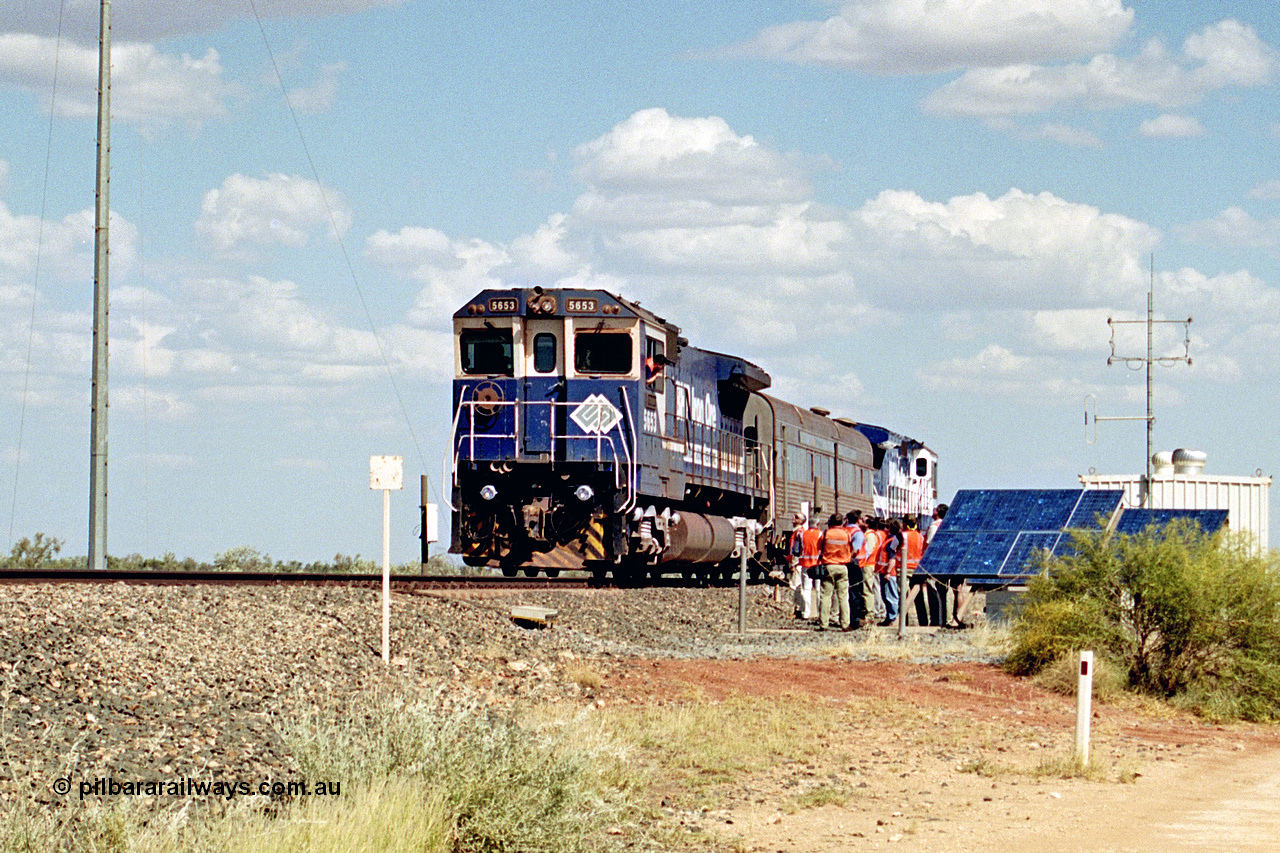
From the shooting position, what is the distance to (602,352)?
78.2ft

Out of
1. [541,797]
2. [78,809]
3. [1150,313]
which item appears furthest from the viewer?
[1150,313]

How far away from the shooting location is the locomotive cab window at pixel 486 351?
24.0m

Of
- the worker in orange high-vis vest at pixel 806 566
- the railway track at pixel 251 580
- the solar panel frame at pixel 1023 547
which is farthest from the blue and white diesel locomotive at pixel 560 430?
the solar panel frame at pixel 1023 547

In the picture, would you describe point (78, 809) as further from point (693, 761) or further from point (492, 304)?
point (492, 304)

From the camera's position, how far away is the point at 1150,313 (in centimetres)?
3109

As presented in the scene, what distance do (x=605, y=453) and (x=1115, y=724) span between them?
10.7 meters

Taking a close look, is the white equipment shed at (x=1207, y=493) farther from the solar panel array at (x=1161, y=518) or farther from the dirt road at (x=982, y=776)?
the dirt road at (x=982, y=776)

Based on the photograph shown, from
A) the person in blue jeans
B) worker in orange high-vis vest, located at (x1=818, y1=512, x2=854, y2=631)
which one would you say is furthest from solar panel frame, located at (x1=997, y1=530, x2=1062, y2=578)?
worker in orange high-vis vest, located at (x1=818, y1=512, x2=854, y2=631)

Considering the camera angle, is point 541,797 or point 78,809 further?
point 541,797

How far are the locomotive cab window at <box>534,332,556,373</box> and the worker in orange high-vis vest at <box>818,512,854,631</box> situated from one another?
4928 millimetres

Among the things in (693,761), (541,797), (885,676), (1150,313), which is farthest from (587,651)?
(1150,313)

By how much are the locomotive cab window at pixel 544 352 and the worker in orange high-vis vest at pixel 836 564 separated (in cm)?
493

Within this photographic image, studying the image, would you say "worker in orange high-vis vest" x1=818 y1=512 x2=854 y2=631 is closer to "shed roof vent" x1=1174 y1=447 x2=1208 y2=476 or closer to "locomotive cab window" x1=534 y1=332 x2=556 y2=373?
"locomotive cab window" x1=534 y1=332 x2=556 y2=373

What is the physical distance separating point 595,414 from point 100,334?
7.09m
